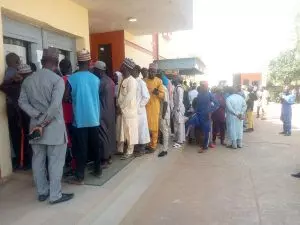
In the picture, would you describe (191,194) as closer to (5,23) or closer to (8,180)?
(8,180)

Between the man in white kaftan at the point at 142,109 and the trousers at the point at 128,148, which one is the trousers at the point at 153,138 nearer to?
the man in white kaftan at the point at 142,109

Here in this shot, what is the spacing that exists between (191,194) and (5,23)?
409 cm

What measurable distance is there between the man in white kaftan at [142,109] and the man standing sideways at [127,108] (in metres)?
0.21

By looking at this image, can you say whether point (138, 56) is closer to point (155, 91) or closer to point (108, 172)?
point (155, 91)

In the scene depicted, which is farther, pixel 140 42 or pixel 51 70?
pixel 140 42

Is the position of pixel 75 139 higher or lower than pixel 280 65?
lower

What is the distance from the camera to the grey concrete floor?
4336 mm

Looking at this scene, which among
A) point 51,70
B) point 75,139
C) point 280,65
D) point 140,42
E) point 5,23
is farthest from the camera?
point 280,65

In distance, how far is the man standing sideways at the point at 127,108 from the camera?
6262 millimetres

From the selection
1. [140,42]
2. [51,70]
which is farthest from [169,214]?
[140,42]

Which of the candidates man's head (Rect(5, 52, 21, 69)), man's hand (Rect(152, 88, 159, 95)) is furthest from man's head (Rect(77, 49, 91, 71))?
man's hand (Rect(152, 88, 159, 95))

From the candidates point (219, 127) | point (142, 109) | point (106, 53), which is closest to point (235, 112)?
point (219, 127)

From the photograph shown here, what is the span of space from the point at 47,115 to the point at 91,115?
879mm

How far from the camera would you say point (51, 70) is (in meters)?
4.05
